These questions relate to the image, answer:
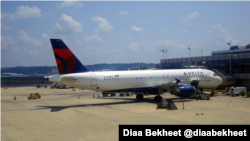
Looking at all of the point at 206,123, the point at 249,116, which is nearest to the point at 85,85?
the point at 206,123

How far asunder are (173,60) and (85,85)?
40881 millimetres

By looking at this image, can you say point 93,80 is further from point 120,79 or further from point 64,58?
point 64,58

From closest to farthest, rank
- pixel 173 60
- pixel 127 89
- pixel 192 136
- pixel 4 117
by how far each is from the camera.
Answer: pixel 192 136, pixel 4 117, pixel 127 89, pixel 173 60

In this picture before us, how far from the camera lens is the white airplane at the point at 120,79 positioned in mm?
28250

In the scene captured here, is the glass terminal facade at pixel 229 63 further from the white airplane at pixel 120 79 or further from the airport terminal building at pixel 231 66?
the white airplane at pixel 120 79

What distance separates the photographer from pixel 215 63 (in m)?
51.9

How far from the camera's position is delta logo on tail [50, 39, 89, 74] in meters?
28.1

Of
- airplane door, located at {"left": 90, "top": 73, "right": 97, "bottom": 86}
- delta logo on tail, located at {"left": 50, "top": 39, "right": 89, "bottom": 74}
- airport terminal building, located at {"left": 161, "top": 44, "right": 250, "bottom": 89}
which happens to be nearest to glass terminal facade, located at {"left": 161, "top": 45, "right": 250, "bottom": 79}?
airport terminal building, located at {"left": 161, "top": 44, "right": 250, "bottom": 89}

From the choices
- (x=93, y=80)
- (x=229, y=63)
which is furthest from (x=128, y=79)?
(x=229, y=63)

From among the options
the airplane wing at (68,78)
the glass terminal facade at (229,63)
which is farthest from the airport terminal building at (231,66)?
the airplane wing at (68,78)

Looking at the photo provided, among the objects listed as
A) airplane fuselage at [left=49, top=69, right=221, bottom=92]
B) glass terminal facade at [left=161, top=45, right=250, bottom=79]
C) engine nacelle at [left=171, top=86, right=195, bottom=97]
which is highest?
glass terminal facade at [left=161, top=45, right=250, bottom=79]

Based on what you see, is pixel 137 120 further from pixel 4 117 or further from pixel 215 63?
pixel 215 63

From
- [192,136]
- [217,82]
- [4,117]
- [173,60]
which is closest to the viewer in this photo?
[192,136]

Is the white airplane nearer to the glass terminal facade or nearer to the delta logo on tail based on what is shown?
the delta logo on tail
